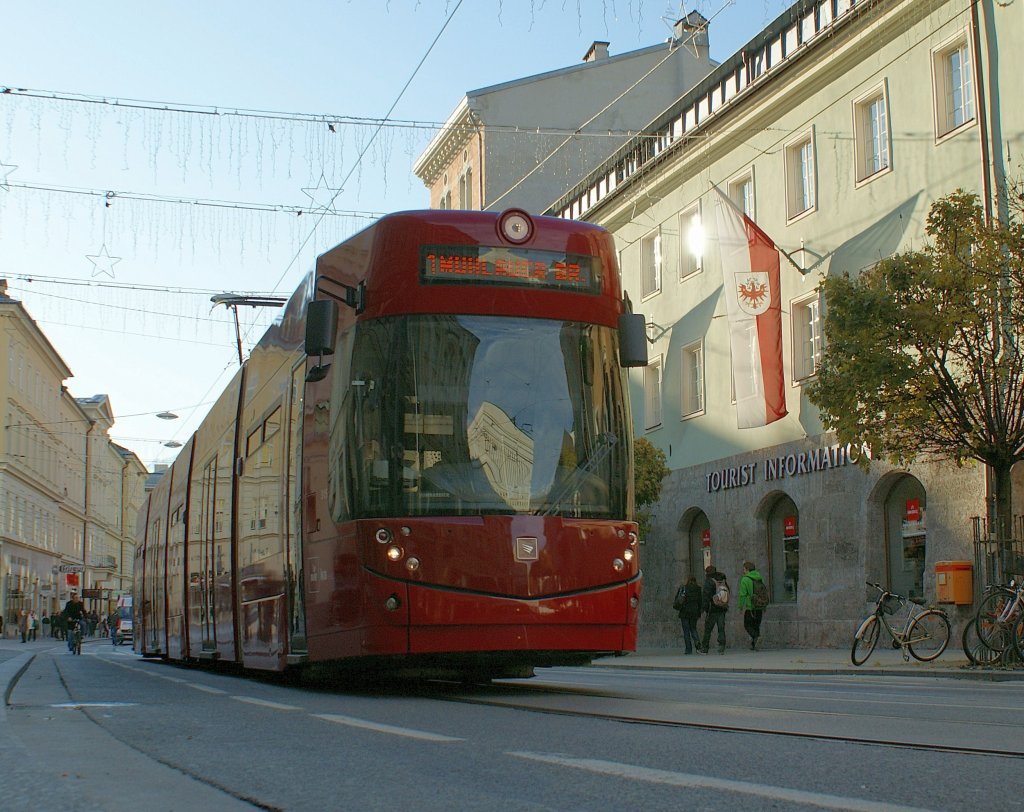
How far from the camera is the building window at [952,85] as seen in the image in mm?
22203

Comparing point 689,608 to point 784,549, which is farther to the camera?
point 784,549

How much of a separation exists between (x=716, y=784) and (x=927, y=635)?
46.3 ft

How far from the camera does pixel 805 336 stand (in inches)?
1058

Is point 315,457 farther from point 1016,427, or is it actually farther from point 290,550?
point 1016,427

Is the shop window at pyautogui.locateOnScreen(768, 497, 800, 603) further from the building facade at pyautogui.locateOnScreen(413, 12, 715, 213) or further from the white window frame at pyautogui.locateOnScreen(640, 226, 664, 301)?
the building facade at pyautogui.locateOnScreen(413, 12, 715, 213)

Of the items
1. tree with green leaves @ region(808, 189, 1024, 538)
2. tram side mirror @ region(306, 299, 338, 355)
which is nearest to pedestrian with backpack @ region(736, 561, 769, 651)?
tree with green leaves @ region(808, 189, 1024, 538)

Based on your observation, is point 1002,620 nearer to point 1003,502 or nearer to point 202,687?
point 1003,502

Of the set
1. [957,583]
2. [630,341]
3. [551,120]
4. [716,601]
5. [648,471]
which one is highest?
[551,120]

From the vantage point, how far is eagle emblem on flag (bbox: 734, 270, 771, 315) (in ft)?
86.2

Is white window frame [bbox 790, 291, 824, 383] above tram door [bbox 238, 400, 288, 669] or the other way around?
above

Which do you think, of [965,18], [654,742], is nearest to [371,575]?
[654,742]

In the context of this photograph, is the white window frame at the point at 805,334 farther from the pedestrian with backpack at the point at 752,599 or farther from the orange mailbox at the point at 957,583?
the orange mailbox at the point at 957,583

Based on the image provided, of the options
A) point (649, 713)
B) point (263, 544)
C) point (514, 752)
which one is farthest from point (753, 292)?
point (514, 752)

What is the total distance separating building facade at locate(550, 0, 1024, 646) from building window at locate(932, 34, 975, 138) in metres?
0.03
